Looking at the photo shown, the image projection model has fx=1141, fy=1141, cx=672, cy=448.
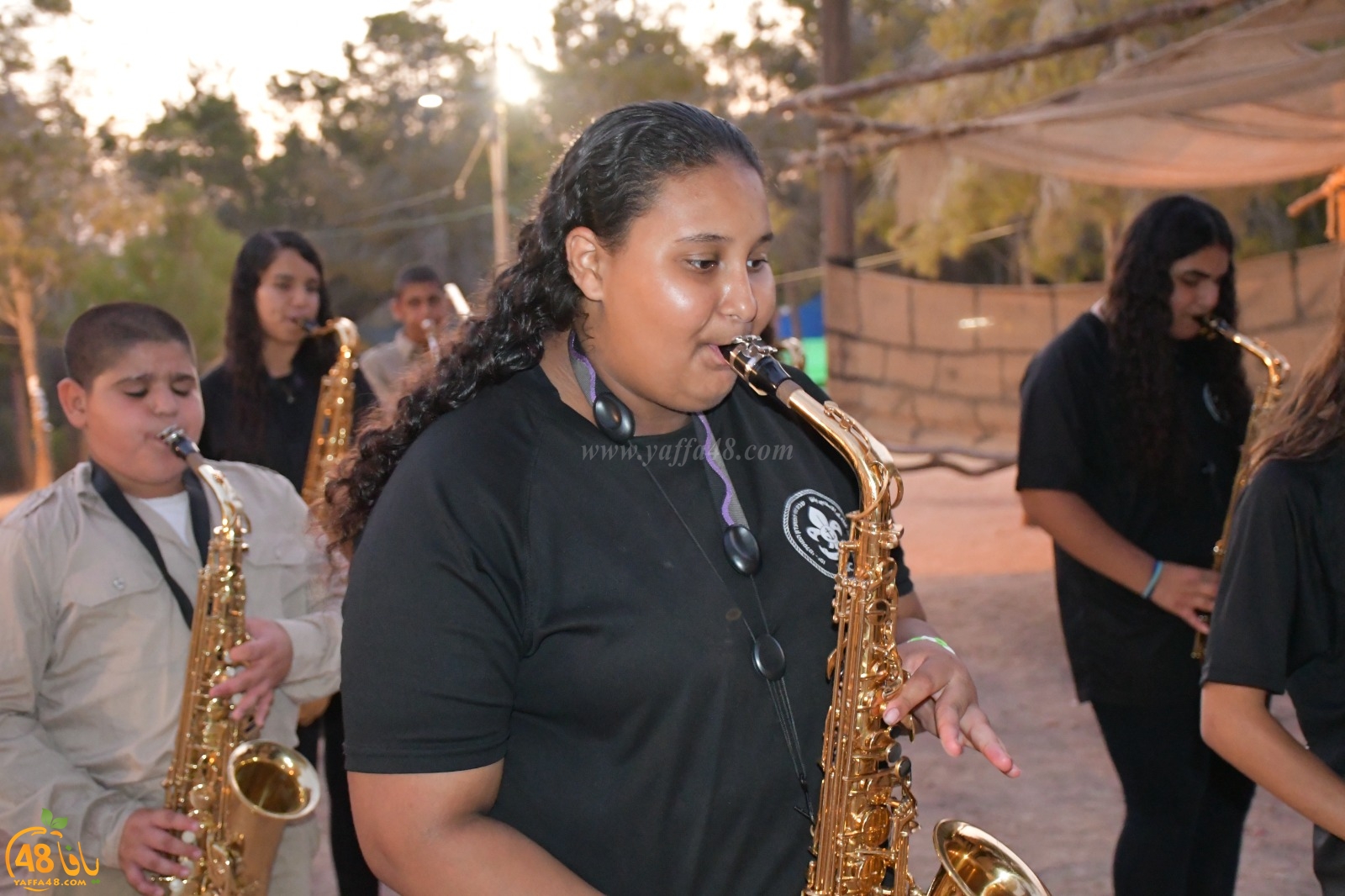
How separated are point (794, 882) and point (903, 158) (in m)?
5.95

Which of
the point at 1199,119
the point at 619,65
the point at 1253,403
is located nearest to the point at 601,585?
the point at 1253,403

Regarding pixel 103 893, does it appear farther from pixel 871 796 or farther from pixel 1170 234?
pixel 1170 234

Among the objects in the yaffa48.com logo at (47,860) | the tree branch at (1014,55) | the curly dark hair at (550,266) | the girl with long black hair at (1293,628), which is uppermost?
the tree branch at (1014,55)

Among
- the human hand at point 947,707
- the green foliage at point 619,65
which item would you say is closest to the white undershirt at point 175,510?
the human hand at point 947,707

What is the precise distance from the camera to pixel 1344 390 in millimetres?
2148

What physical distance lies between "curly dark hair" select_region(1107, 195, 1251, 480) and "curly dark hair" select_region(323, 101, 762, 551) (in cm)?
205

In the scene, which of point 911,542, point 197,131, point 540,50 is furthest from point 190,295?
point 911,542

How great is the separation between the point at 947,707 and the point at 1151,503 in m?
1.99

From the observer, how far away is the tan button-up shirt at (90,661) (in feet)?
8.29

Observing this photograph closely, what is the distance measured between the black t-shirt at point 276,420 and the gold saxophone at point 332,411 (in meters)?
0.02

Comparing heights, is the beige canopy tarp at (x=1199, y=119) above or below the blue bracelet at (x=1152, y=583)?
above

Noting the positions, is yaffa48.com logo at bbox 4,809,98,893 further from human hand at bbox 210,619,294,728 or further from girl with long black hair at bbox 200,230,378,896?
girl with long black hair at bbox 200,230,378,896

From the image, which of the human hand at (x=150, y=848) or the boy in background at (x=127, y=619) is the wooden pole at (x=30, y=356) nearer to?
the boy in background at (x=127, y=619)

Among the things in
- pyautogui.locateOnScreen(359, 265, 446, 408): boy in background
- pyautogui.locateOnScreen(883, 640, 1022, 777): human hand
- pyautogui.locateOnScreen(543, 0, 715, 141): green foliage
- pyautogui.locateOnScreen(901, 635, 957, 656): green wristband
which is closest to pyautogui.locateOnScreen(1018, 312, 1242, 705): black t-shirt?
pyautogui.locateOnScreen(901, 635, 957, 656): green wristband
